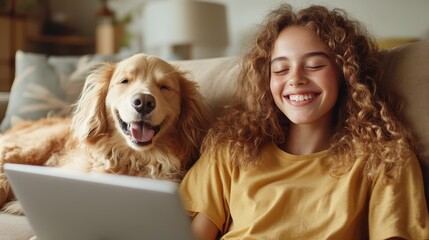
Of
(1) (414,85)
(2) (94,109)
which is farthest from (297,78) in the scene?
(2) (94,109)

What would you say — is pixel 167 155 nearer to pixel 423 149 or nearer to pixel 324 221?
pixel 324 221

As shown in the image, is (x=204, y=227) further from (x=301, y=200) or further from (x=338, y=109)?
(x=338, y=109)

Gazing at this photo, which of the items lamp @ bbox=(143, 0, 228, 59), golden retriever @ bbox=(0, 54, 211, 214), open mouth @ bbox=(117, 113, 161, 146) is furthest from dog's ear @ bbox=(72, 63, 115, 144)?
lamp @ bbox=(143, 0, 228, 59)

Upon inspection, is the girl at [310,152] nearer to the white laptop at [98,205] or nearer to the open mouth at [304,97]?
the open mouth at [304,97]

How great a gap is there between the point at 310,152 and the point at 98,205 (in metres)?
0.67

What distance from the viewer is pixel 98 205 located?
34.6 inches

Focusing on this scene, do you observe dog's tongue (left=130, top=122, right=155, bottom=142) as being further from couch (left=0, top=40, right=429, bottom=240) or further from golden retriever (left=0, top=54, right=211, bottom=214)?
couch (left=0, top=40, right=429, bottom=240)

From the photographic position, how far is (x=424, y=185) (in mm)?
1204

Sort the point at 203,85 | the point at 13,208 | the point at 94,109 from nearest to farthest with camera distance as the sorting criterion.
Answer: the point at 94,109 < the point at 13,208 < the point at 203,85

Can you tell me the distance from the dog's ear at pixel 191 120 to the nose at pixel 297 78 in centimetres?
39

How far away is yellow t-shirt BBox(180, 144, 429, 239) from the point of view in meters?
1.09

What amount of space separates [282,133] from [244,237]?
1.20 ft

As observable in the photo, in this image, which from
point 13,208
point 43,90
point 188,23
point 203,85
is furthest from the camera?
point 188,23

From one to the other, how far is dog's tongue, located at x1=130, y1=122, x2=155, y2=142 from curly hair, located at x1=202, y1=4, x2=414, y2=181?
0.18m
